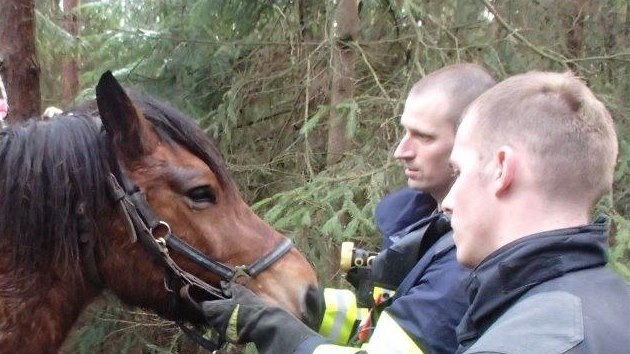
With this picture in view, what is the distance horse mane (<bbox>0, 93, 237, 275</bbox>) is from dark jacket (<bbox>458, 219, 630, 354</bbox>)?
151 cm

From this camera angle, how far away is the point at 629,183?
466 cm

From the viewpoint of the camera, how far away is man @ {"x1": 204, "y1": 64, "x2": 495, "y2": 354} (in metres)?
1.93

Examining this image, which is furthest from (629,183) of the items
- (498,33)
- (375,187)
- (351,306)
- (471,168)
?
(471,168)

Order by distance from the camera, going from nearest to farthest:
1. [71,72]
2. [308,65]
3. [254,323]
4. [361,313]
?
[254,323] < [361,313] < [308,65] < [71,72]

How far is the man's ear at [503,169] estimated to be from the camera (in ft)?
4.33

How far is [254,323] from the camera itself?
7.27ft

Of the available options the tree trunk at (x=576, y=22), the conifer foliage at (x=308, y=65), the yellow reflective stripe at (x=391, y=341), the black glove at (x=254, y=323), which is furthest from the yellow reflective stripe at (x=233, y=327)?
the tree trunk at (x=576, y=22)

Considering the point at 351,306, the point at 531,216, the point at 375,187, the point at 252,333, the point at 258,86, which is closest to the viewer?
the point at 531,216

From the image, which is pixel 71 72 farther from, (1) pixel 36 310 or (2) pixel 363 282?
(2) pixel 363 282

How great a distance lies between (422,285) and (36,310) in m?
1.33

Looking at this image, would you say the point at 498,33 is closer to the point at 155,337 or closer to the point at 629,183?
the point at 629,183

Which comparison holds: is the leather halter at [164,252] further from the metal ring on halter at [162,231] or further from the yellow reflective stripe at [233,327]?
the yellow reflective stripe at [233,327]

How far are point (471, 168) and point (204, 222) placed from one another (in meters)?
1.34

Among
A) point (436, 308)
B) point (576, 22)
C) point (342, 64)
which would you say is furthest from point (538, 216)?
point (576, 22)
